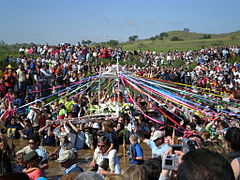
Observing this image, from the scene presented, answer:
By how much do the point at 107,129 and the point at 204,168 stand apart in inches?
233

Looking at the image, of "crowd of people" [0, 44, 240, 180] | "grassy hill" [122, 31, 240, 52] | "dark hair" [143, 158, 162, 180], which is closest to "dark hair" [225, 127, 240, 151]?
"crowd of people" [0, 44, 240, 180]

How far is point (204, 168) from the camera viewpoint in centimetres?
197

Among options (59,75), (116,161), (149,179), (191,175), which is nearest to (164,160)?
(149,179)

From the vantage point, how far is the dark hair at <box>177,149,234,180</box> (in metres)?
1.96

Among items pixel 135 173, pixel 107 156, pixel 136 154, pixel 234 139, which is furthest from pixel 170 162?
pixel 136 154

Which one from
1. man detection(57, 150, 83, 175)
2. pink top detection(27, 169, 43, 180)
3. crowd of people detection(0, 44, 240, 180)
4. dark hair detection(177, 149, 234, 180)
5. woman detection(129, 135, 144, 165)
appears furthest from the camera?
woman detection(129, 135, 144, 165)

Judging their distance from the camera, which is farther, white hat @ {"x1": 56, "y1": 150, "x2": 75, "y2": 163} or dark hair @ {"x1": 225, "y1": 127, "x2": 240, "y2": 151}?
white hat @ {"x1": 56, "y1": 150, "x2": 75, "y2": 163}

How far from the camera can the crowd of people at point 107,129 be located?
334 centimetres

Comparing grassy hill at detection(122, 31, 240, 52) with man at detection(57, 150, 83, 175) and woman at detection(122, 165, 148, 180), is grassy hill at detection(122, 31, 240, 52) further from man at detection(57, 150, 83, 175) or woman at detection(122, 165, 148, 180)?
woman at detection(122, 165, 148, 180)

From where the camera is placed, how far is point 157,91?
10406mm

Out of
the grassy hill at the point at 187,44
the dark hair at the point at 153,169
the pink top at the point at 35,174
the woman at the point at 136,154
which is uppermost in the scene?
the grassy hill at the point at 187,44

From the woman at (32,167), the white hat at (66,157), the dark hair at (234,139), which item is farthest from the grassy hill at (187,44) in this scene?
the woman at (32,167)

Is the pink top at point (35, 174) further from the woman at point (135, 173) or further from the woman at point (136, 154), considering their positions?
the woman at point (136, 154)

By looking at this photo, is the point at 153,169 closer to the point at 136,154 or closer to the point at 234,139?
the point at 234,139
